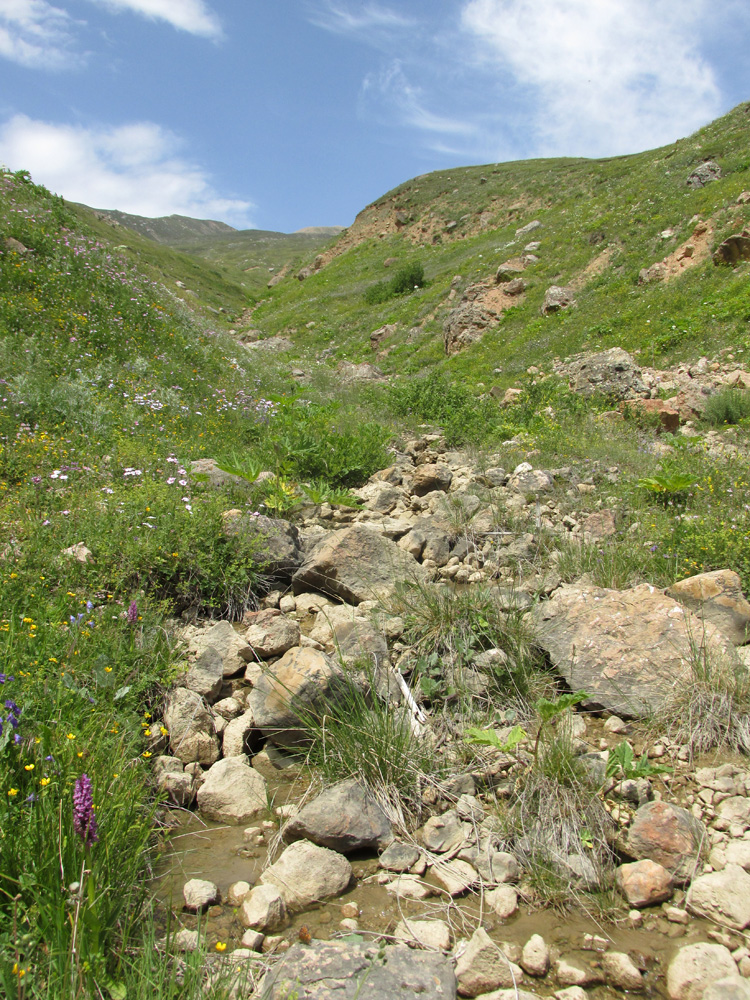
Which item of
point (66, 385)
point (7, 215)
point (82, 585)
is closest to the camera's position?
point (82, 585)

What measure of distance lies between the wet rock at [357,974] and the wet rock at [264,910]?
21cm

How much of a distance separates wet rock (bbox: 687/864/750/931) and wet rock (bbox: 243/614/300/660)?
2354 millimetres

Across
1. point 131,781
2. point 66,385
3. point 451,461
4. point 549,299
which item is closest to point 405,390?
point 451,461

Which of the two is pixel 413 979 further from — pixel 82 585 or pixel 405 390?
pixel 405 390

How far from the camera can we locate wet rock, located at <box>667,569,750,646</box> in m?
3.54

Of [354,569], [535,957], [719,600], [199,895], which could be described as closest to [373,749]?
[199,895]

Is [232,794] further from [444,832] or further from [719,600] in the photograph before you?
[719,600]

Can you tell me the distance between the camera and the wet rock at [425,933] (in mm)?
2051

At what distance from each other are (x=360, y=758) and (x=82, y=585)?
212cm

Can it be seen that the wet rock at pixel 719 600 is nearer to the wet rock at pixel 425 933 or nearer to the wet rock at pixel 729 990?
the wet rock at pixel 729 990

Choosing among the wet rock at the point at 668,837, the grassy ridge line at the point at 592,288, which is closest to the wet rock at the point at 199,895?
the wet rock at the point at 668,837

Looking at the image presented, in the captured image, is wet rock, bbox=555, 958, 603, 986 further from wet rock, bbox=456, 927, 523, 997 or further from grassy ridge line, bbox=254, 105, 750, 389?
grassy ridge line, bbox=254, 105, 750, 389

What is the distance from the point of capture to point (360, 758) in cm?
279

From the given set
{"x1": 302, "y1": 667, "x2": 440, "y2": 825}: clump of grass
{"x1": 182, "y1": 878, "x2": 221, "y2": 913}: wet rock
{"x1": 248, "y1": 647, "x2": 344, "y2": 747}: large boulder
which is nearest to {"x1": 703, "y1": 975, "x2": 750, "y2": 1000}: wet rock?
{"x1": 302, "y1": 667, "x2": 440, "y2": 825}: clump of grass
